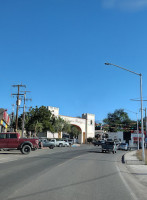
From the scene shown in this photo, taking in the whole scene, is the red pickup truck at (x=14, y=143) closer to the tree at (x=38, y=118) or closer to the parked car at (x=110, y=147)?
the parked car at (x=110, y=147)

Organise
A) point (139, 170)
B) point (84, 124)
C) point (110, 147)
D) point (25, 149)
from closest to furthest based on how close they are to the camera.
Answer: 1. point (139, 170)
2. point (25, 149)
3. point (110, 147)
4. point (84, 124)

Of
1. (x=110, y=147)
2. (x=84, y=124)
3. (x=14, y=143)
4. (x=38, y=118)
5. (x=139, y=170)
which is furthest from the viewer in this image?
(x=84, y=124)

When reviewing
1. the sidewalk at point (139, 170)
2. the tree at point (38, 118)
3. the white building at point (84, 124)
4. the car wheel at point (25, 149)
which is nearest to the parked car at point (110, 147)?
the car wheel at point (25, 149)

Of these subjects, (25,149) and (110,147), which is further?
(110,147)

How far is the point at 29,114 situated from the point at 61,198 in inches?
1906

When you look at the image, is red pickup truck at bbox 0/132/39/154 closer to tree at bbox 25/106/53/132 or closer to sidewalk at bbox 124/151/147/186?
sidewalk at bbox 124/151/147/186

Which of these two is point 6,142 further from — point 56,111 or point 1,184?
point 56,111

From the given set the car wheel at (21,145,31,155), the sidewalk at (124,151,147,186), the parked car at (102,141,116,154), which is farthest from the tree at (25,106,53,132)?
the sidewalk at (124,151,147,186)

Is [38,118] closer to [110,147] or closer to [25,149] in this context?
[110,147]

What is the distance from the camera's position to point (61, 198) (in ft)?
22.7

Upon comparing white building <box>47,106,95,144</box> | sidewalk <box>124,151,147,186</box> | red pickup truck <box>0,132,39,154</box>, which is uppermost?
white building <box>47,106,95,144</box>

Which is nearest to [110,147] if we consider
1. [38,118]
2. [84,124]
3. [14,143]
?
[14,143]

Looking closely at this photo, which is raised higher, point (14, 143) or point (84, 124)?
point (84, 124)

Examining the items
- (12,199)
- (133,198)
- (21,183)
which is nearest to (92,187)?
(133,198)
